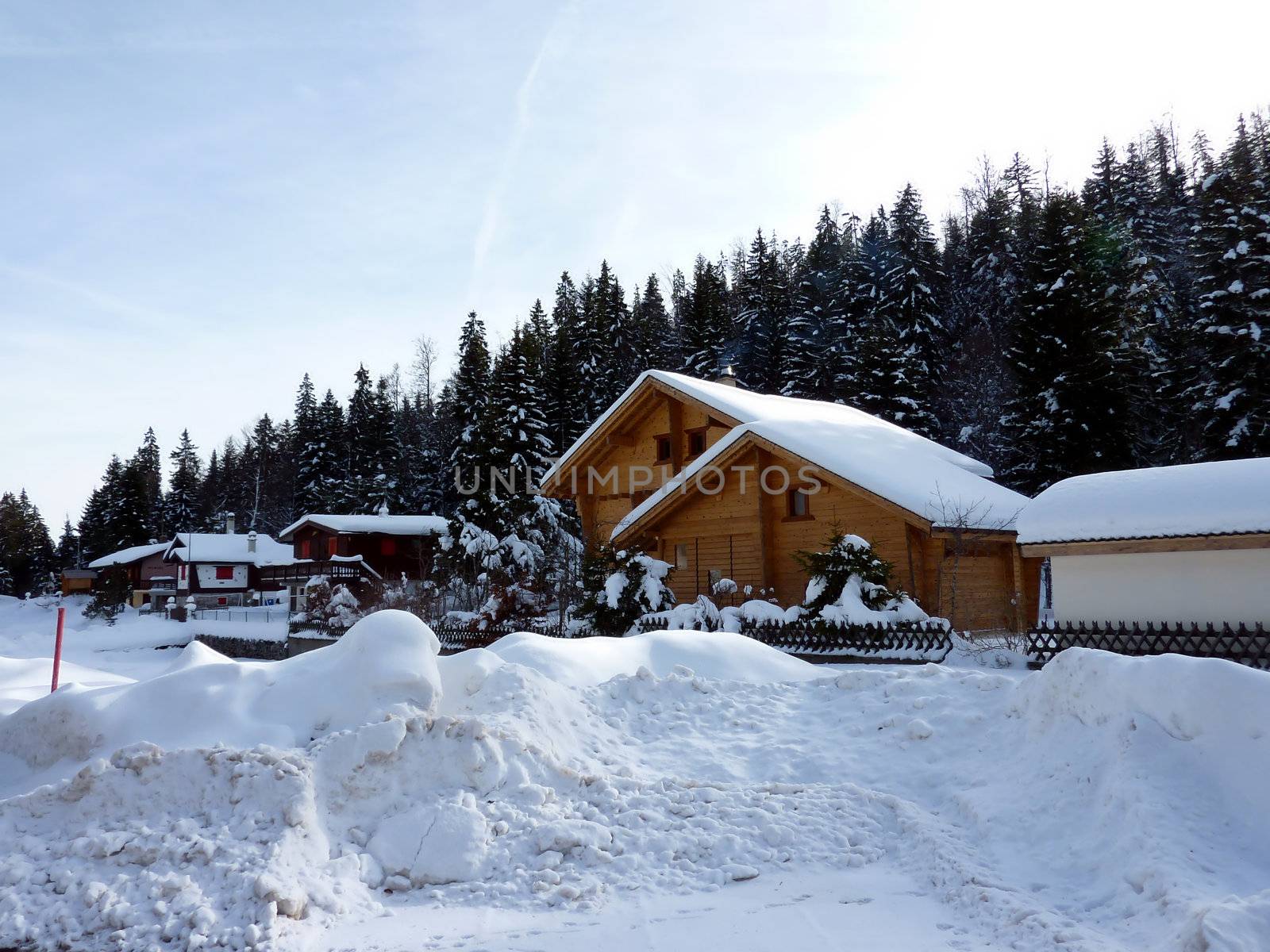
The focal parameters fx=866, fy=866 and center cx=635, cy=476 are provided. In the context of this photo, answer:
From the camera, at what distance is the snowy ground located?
479 centimetres

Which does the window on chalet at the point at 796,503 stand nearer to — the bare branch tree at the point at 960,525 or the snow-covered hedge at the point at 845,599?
the bare branch tree at the point at 960,525

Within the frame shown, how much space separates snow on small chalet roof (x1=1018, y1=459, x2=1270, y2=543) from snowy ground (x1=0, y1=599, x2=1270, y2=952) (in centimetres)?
759

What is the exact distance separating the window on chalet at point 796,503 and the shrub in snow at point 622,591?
380 cm

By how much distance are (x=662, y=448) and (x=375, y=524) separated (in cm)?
2685

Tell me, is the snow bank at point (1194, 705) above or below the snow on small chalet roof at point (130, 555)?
below

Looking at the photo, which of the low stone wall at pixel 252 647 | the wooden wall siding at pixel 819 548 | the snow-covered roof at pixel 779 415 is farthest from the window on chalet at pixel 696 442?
the low stone wall at pixel 252 647

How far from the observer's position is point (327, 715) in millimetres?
6699

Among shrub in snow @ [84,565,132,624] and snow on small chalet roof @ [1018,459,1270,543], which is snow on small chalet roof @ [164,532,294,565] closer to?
shrub in snow @ [84,565,132,624]

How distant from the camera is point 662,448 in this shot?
27750 mm

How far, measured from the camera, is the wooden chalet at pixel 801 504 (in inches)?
758

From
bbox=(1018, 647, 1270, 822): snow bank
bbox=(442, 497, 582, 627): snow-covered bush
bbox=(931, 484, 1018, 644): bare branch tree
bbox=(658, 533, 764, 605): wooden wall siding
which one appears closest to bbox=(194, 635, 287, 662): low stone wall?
bbox=(442, 497, 582, 627): snow-covered bush

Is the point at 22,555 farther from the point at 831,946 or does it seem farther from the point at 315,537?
the point at 831,946

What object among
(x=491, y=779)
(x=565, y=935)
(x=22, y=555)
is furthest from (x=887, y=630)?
(x=22, y=555)

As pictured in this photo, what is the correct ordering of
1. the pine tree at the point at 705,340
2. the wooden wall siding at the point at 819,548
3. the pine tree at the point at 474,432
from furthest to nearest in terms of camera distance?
the pine tree at the point at 705,340
the pine tree at the point at 474,432
the wooden wall siding at the point at 819,548
